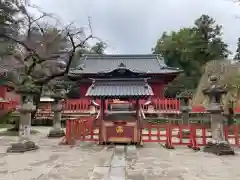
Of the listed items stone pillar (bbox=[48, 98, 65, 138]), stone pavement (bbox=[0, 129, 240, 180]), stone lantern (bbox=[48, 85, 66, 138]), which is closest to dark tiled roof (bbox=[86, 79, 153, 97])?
stone pavement (bbox=[0, 129, 240, 180])

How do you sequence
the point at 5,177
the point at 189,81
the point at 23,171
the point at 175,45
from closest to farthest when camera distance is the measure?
the point at 5,177 < the point at 23,171 < the point at 189,81 < the point at 175,45

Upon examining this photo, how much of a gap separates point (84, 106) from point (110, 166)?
16453 mm

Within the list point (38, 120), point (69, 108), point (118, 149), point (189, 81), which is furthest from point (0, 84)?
point (189, 81)

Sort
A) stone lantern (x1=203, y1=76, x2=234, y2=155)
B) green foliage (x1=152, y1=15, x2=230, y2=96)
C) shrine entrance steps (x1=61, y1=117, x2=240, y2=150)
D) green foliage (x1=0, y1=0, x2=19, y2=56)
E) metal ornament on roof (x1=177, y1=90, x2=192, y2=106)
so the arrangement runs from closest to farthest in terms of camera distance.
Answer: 1. stone lantern (x1=203, y1=76, x2=234, y2=155)
2. shrine entrance steps (x1=61, y1=117, x2=240, y2=150)
3. metal ornament on roof (x1=177, y1=90, x2=192, y2=106)
4. green foliage (x1=0, y1=0, x2=19, y2=56)
5. green foliage (x1=152, y1=15, x2=230, y2=96)

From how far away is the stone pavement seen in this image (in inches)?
271

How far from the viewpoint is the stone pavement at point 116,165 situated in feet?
22.6

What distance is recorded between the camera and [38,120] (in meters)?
24.8

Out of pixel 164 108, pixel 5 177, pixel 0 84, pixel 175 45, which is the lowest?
pixel 5 177

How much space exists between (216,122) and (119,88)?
4.46m

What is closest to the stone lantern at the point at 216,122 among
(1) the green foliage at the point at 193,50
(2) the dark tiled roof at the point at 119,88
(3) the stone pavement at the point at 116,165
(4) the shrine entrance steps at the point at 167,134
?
(3) the stone pavement at the point at 116,165

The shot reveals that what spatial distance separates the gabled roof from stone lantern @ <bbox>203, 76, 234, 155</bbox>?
258 cm

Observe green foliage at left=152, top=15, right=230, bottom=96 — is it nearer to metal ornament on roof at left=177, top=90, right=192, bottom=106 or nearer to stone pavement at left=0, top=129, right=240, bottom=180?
metal ornament on roof at left=177, top=90, right=192, bottom=106

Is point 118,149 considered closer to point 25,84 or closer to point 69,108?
point 25,84

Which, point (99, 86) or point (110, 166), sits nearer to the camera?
point (110, 166)
